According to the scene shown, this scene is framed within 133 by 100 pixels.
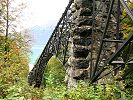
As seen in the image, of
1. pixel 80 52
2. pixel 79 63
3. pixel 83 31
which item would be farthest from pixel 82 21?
pixel 79 63

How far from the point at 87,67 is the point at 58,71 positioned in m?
31.9

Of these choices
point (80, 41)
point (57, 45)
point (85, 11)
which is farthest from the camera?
point (57, 45)

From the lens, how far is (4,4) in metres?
27.0

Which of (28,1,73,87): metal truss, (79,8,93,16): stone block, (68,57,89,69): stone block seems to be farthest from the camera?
(28,1,73,87): metal truss

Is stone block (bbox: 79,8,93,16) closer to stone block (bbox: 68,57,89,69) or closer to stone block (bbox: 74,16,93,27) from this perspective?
stone block (bbox: 74,16,93,27)

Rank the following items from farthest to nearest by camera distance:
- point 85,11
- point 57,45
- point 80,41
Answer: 1. point 57,45
2. point 80,41
3. point 85,11

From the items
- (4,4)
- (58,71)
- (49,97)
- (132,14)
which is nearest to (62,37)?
(132,14)

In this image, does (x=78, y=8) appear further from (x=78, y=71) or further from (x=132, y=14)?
(x=132, y=14)

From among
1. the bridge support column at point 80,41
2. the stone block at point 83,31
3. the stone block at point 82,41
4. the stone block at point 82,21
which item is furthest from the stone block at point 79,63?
the stone block at point 82,21

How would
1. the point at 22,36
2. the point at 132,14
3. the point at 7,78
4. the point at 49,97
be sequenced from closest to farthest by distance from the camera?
A: the point at 49,97 → the point at 132,14 → the point at 7,78 → the point at 22,36

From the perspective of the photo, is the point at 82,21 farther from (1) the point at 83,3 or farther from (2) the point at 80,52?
(2) the point at 80,52

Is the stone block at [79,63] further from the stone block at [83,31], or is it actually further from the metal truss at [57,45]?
the metal truss at [57,45]

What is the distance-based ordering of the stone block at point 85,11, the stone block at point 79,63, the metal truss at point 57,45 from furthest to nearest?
the metal truss at point 57,45 → the stone block at point 79,63 → the stone block at point 85,11

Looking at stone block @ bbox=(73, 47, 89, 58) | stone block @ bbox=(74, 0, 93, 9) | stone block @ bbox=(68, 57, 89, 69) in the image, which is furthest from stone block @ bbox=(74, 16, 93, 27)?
stone block @ bbox=(68, 57, 89, 69)
